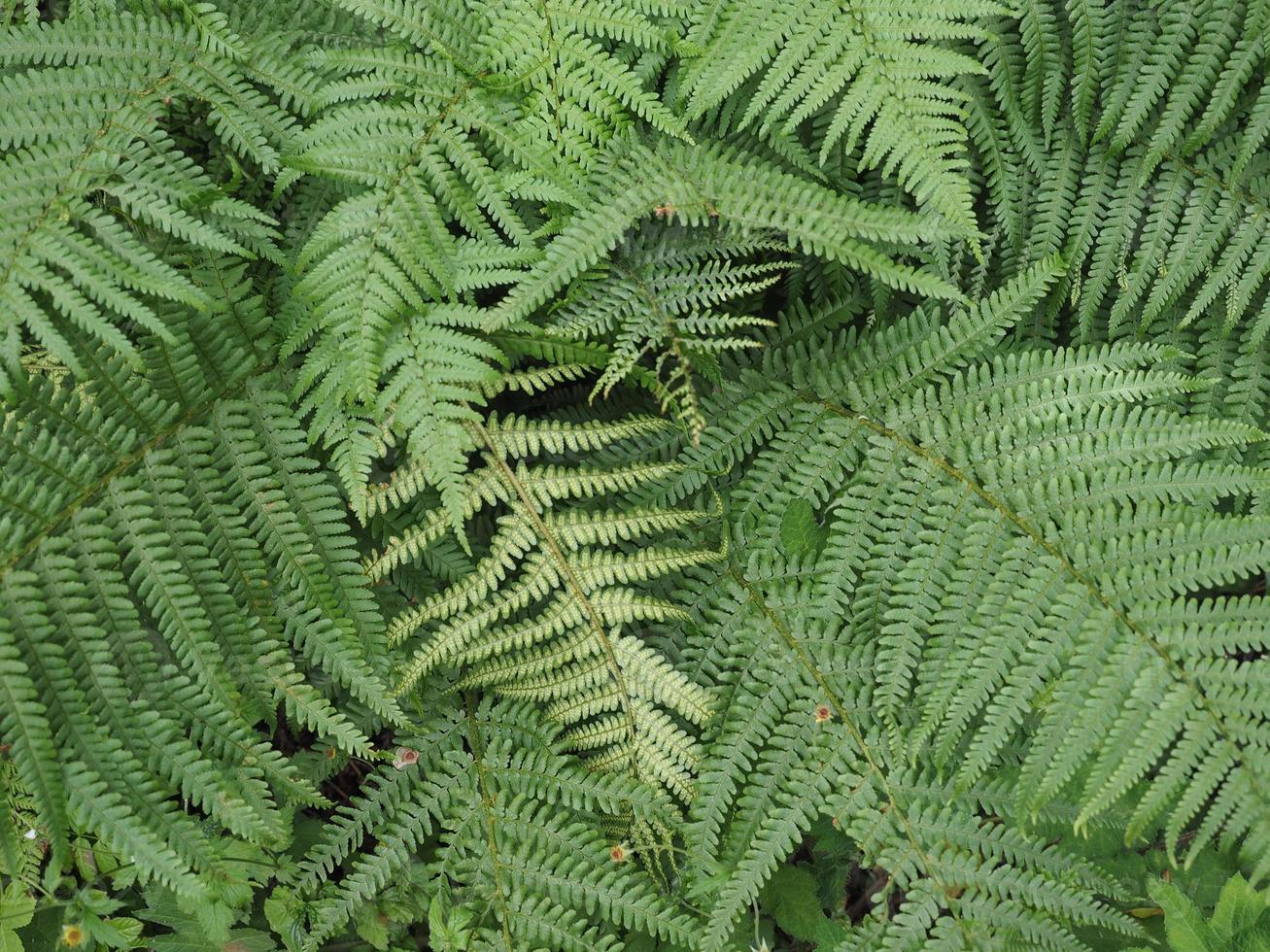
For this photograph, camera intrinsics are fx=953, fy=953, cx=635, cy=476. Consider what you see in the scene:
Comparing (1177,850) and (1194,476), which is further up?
(1194,476)

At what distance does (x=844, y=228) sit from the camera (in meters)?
2.24

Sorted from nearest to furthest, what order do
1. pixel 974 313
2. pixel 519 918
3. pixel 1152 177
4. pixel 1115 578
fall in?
pixel 1115 578 < pixel 519 918 < pixel 974 313 < pixel 1152 177

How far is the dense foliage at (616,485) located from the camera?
7.07 ft

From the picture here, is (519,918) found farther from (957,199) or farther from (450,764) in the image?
(957,199)

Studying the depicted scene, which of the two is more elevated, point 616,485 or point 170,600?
point 616,485

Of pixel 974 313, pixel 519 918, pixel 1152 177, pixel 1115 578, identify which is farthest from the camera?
pixel 1152 177

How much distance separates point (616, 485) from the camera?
98.5 inches

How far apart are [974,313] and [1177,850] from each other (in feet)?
5.88

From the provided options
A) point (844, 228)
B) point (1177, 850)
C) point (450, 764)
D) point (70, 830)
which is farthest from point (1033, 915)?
point (70, 830)

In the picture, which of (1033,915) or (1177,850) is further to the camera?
(1177,850)

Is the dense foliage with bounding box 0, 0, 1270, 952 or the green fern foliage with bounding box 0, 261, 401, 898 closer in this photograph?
the green fern foliage with bounding box 0, 261, 401, 898

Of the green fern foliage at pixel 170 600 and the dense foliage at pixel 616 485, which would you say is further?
the dense foliage at pixel 616 485

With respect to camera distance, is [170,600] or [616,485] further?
[616,485]

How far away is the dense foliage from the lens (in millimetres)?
2156
